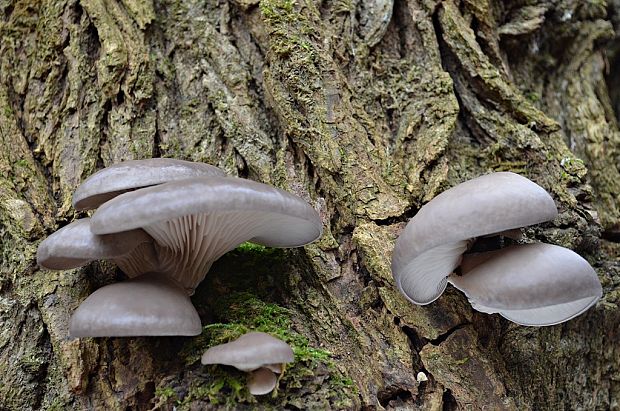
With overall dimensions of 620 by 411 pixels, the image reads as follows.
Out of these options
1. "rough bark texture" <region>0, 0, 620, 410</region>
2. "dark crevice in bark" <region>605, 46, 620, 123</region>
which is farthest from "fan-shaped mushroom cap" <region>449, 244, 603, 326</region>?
"dark crevice in bark" <region>605, 46, 620, 123</region>

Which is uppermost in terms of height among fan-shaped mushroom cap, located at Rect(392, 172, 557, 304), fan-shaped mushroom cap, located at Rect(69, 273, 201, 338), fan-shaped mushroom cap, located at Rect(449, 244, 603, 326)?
fan-shaped mushroom cap, located at Rect(392, 172, 557, 304)

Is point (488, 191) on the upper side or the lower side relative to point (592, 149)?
upper

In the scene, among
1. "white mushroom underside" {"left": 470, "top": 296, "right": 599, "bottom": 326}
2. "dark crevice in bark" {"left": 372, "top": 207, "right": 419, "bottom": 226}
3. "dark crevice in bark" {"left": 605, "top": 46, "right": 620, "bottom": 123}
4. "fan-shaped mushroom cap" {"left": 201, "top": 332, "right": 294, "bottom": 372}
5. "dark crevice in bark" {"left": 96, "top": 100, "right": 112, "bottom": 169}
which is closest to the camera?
"fan-shaped mushroom cap" {"left": 201, "top": 332, "right": 294, "bottom": 372}

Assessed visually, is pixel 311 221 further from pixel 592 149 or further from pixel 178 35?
pixel 592 149

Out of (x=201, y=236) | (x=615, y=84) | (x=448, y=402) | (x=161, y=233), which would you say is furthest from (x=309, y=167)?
(x=615, y=84)

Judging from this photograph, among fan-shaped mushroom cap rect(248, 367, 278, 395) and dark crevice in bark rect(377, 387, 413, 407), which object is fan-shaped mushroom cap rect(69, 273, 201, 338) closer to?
fan-shaped mushroom cap rect(248, 367, 278, 395)

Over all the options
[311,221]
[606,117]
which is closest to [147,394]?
[311,221]

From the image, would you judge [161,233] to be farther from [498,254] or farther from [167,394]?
[498,254]
